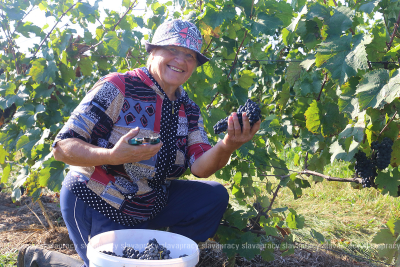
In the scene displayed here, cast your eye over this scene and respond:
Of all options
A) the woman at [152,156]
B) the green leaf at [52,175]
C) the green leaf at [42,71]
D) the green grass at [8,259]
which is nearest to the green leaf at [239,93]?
the woman at [152,156]

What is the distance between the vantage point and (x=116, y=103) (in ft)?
6.07

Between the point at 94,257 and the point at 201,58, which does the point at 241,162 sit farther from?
the point at 94,257

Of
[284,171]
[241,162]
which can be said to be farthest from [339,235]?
[241,162]

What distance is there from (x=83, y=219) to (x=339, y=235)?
8.01 ft

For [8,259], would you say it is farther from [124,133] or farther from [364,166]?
[364,166]

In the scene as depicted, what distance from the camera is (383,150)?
67.7 inches

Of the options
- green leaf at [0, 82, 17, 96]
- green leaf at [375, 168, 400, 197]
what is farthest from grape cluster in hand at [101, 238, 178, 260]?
green leaf at [0, 82, 17, 96]

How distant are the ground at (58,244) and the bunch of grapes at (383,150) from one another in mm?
1107

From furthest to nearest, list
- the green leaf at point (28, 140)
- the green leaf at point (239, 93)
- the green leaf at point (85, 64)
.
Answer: the green leaf at point (85, 64) → the green leaf at point (28, 140) → the green leaf at point (239, 93)

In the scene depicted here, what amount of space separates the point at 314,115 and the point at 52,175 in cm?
169

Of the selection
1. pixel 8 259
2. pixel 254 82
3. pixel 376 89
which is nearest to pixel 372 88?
pixel 376 89

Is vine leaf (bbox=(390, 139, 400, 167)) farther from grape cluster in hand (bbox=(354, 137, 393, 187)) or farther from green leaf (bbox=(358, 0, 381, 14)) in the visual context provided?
green leaf (bbox=(358, 0, 381, 14))

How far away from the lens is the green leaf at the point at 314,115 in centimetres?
206

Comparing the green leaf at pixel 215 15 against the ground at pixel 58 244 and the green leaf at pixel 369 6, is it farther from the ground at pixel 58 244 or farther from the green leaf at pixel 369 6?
the ground at pixel 58 244
